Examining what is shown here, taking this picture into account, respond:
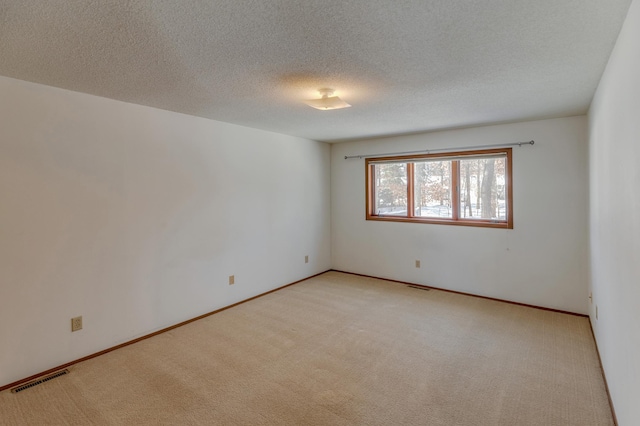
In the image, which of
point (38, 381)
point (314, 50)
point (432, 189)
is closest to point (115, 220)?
point (38, 381)

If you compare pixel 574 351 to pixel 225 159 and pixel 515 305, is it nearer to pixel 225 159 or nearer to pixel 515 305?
pixel 515 305

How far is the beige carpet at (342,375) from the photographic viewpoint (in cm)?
204

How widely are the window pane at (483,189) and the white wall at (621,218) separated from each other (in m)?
1.55

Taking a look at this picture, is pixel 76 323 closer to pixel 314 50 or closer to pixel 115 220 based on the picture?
pixel 115 220

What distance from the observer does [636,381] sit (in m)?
1.44

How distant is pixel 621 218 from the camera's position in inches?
68.4

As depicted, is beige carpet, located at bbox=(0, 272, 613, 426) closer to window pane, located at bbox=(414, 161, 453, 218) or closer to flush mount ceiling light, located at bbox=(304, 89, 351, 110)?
window pane, located at bbox=(414, 161, 453, 218)

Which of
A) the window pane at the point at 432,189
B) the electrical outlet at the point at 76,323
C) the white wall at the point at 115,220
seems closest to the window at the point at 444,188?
the window pane at the point at 432,189

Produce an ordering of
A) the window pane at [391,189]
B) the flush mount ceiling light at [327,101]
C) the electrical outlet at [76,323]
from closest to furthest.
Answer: the flush mount ceiling light at [327,101]
the electrical outlet at [76,323]
the window pane at [391,189]

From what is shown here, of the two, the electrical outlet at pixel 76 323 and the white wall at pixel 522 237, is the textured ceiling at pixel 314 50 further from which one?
the electrical outlet at pixel 76 323

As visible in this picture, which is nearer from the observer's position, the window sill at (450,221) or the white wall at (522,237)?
the white wall at (522,237)

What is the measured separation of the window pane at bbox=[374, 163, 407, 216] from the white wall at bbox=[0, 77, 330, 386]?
1731mm

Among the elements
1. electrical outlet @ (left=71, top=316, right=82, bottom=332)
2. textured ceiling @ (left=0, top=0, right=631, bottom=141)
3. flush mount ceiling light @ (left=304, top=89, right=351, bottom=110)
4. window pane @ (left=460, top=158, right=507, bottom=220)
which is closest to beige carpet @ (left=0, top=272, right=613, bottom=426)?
electrical outlet @ (left=71, top=316, right=82, bottom=332)

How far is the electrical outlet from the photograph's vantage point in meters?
2.66
